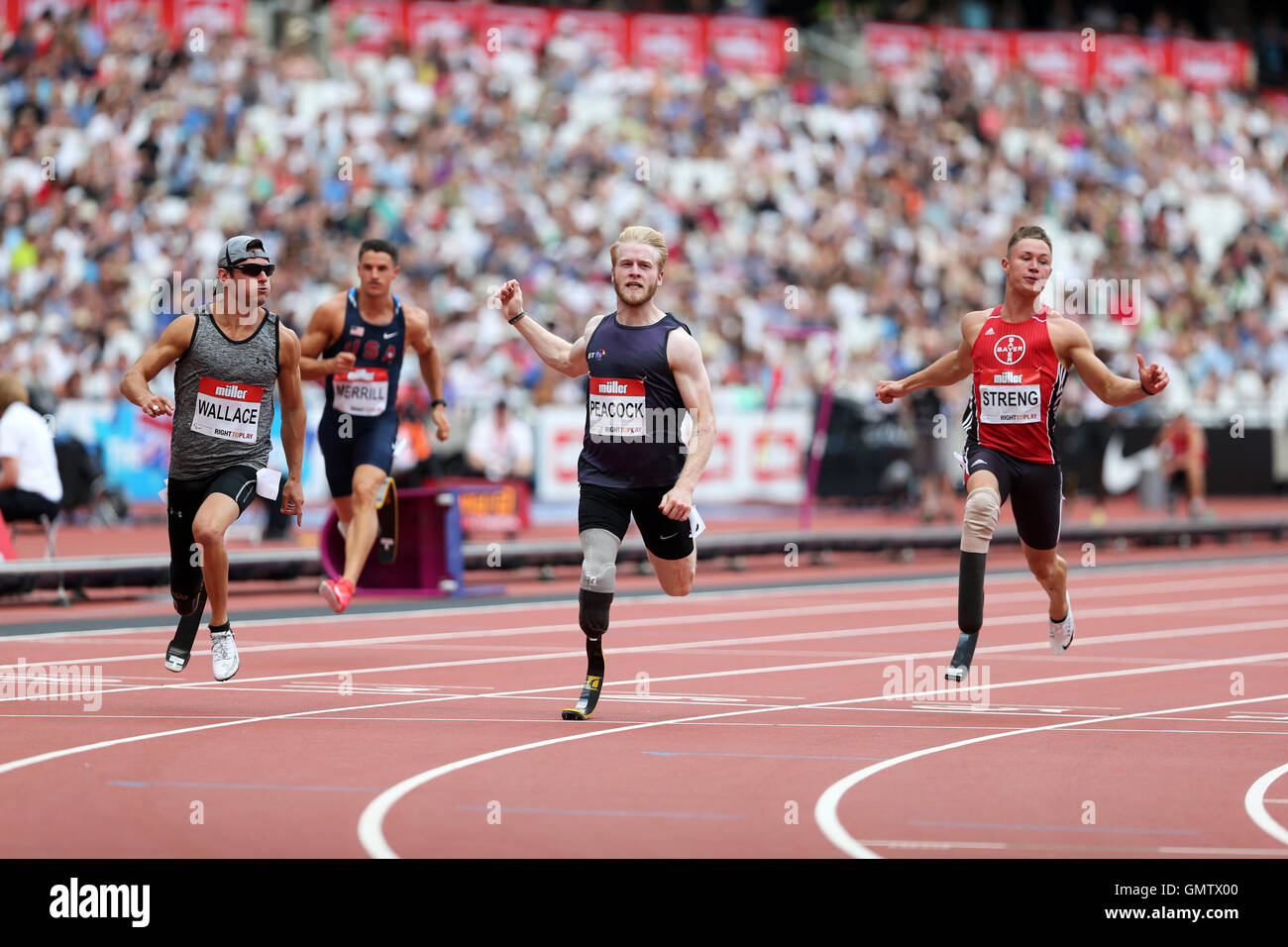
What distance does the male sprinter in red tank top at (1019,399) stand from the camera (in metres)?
10.9

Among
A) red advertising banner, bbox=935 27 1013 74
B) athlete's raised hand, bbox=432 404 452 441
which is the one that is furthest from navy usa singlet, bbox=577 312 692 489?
red advertising banner, bbox=935 27 1013 74

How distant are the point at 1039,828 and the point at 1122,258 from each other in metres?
33.0

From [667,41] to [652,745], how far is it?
103 ft

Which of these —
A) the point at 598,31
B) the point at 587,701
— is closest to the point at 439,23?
the point at 598,31

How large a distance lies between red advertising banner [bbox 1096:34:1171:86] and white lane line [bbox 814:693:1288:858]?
116 feet

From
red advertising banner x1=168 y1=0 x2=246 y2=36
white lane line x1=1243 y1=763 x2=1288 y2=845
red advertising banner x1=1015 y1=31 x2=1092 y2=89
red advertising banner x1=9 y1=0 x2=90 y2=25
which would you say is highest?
red advertising banner x1=1015 y1=31 x2=1092 y2=89

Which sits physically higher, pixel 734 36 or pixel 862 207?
pixel 734 36

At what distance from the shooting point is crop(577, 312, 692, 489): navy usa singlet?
9.63 meters

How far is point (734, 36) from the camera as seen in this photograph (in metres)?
39.7

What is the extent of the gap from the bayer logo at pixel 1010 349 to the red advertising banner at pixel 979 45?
1263 inches

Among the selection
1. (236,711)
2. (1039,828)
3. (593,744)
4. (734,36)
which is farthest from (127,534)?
(734,36)

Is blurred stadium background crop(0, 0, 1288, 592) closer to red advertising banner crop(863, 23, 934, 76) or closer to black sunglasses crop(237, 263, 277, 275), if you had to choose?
red advertising banner crop(863, 23, 934, 76)

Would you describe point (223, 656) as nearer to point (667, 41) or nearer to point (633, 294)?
point (633, 294)
